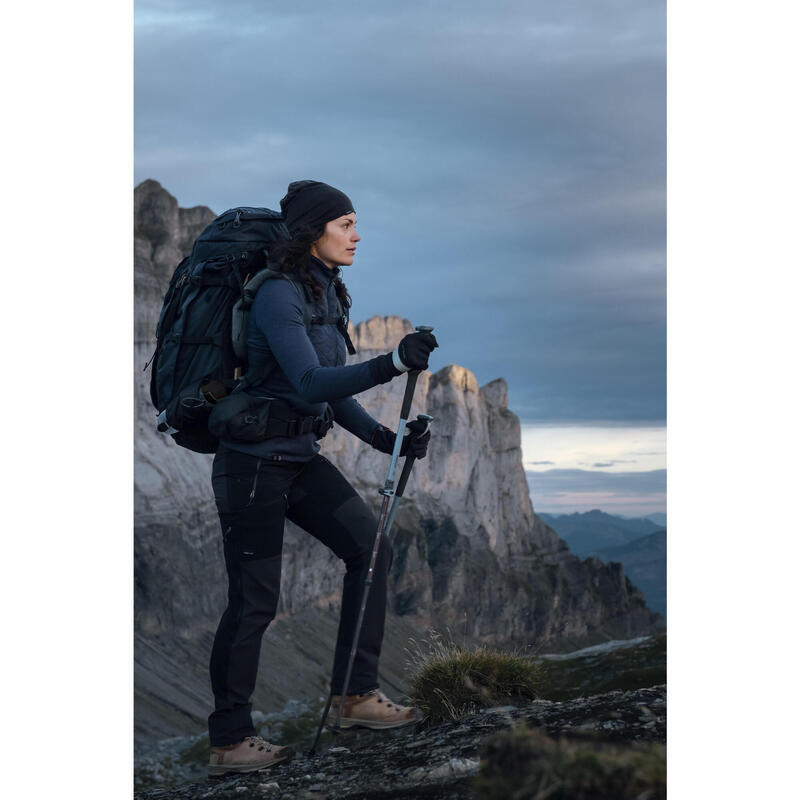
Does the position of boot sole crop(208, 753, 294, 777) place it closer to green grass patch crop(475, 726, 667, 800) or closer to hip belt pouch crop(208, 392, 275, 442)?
hip belt pouch crop(208, 392, 275, 442)

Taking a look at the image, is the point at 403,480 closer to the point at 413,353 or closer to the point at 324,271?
the point at 413,353

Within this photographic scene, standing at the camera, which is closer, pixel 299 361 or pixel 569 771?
pixel 569 771

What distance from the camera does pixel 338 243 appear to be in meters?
7.12

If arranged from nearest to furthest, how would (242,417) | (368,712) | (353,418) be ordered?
(242,417) < (368,712) < (353,418)

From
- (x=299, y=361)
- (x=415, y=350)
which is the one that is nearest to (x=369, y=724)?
(x=299, y=361)

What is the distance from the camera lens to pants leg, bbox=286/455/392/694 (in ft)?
23.4

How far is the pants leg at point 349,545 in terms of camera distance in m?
7.12

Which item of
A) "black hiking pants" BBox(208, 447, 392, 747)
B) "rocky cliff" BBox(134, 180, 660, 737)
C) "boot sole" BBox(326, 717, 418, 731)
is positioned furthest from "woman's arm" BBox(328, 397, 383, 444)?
"rocky cliff" BBox(134, 180, 660, 737)

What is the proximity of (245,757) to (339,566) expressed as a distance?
15743cm
